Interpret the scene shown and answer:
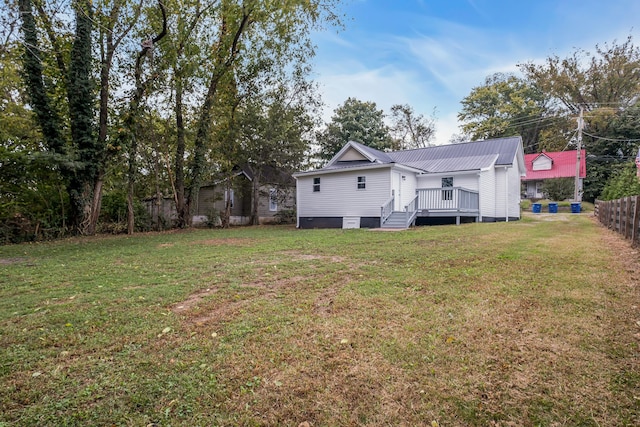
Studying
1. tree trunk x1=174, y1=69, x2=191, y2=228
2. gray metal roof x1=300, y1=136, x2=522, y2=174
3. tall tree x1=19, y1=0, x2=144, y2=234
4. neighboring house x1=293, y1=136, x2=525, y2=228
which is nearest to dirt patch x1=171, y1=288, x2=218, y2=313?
tall tree x1=19, y1=0, x2=144, y2=234

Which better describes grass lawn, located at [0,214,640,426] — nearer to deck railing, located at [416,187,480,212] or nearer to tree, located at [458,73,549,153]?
deck railing, located at [416,187,480,212]

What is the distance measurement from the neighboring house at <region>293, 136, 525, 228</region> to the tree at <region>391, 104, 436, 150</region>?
16701mm

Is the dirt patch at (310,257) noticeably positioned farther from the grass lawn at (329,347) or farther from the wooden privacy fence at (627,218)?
the wooden privacy fence at (627,218)

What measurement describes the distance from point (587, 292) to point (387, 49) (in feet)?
50.3

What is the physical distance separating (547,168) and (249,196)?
2749cm

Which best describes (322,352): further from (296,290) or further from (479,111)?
(479,111)

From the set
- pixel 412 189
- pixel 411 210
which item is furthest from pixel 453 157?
pixel 411 210

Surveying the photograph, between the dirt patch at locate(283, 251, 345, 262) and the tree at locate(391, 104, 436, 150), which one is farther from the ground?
the tree at locate(391, 104, 436, 150)

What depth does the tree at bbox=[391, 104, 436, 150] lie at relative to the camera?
35.9m

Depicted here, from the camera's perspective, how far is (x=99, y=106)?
41.6ft

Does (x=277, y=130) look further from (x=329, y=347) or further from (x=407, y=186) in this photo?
(x=329, y=347)

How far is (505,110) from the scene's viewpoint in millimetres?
35688

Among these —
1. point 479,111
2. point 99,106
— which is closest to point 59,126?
point 99,106

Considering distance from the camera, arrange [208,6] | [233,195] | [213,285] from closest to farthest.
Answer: [213,285]
[208,6]
[233,195]
